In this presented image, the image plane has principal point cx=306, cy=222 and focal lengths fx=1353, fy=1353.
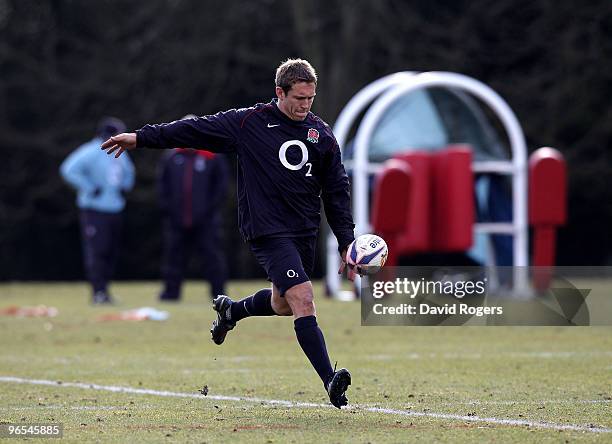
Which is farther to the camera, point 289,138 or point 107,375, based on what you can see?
point 107,375

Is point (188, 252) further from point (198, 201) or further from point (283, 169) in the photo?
point (283, 169)

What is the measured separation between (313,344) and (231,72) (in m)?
24.7

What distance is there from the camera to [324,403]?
8.01 metres

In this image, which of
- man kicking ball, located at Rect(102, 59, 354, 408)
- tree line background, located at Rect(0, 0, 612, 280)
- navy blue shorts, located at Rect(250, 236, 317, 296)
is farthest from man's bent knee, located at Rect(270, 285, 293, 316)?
tree line background, located at Rect(0, 0, 612, 280)

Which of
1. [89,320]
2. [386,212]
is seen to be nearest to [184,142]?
[89,320]

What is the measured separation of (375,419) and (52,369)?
3.82 metres

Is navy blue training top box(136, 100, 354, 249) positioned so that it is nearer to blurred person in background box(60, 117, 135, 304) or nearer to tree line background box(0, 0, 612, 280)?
blurred person in background box(60, 117, 135, 304)

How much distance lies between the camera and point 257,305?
851 centimetres

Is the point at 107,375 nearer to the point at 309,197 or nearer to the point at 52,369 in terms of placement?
the point at 52,369

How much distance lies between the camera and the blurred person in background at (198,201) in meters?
18.0

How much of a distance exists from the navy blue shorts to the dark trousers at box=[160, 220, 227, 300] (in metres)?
9.86

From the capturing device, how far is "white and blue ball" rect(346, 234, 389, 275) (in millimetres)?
7934

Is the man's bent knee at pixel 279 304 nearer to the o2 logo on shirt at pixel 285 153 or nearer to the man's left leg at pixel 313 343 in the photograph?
the man's left leg at pixel 313 343

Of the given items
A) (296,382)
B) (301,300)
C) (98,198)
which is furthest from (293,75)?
(98,198)
